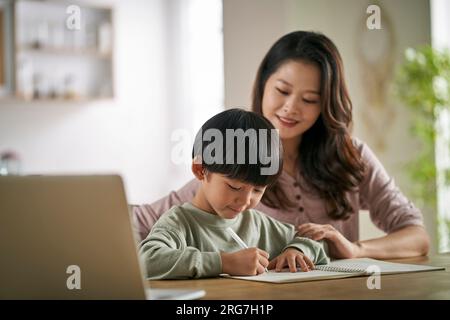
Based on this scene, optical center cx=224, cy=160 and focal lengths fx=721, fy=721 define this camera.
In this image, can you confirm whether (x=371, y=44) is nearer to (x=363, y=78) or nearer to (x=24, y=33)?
(x=363, y=78)

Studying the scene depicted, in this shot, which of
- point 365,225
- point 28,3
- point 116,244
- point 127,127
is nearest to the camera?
point 116,244

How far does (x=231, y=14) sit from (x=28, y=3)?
2642 millimetres

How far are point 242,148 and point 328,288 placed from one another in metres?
0.32

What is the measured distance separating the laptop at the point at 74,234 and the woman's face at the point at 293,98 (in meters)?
0.86

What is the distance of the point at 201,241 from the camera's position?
4.33ft

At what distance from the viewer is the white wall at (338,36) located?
2.22 m

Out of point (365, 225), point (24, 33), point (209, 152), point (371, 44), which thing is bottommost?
point (365, 225)

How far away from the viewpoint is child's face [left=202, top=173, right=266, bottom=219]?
128 cm

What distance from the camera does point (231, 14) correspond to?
87.7 inches

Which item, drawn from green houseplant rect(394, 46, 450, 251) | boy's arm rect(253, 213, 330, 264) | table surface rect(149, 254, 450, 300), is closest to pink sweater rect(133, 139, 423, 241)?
boy's arm rect(253, 213, 330, 264)

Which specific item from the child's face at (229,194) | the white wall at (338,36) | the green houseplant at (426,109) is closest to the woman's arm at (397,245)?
the child's face at (229,194)

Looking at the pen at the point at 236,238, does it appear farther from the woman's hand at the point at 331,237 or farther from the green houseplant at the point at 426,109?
the green houseplant at the point at 426,109
